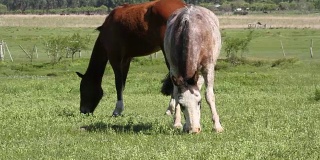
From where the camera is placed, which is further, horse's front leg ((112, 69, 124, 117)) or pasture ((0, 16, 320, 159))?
horse's front leg ((112, 69, 124, 117))

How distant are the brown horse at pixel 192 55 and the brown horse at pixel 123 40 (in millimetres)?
2201

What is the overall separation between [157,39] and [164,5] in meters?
0.75

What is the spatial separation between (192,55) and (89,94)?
6.13 m

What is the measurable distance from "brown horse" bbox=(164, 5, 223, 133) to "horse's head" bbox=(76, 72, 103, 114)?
495 centimetres

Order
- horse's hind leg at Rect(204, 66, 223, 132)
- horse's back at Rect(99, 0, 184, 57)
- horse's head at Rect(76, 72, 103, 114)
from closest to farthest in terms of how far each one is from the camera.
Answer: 1. horse's hind leg at Rect(204, 66, 223, 132)
2. horse's back at Rect(99, 0, 184, 57)
3. horse's head at Rect(76, 72, 103, 114)

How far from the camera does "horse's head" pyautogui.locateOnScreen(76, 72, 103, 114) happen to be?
16391 mm

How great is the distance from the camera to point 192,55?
10.8 meters

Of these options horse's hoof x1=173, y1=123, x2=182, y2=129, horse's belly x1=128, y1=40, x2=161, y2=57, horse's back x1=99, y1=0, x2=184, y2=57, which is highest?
horse's back x1=99, y1=0, x2=184, y2=57

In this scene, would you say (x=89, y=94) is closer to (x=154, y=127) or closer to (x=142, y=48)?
(x=142, y=48)

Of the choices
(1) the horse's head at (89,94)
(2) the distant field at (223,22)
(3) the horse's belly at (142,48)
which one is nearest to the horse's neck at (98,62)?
(1) the horse's head at (89,94)

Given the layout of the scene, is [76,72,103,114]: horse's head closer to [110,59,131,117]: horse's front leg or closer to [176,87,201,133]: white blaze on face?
[110,59,131,117]: horse's front leg

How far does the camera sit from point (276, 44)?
205 feet

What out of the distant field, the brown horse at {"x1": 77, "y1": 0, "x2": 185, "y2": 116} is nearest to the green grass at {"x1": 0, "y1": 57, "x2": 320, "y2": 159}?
the brown horse at {"x1": 77, "y1": 0, "x2": 185, "y2": 116}

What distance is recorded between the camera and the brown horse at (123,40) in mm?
14180
